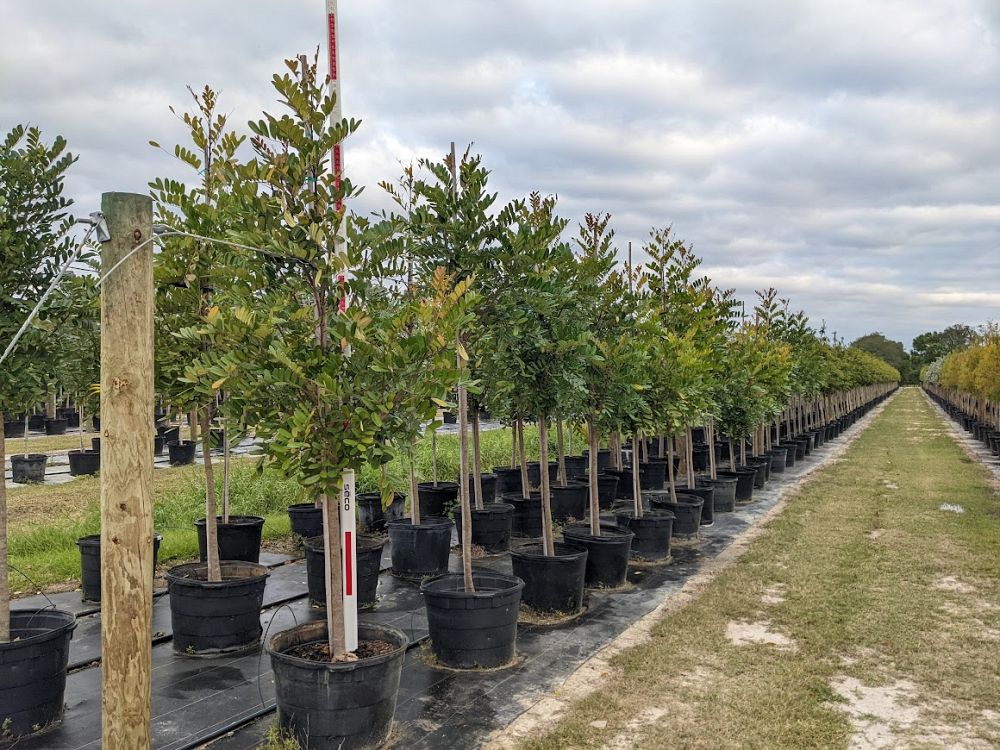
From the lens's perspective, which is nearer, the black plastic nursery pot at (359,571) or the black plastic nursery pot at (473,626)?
the black plastic nursery pot at (473,626)

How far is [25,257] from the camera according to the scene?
175 inches

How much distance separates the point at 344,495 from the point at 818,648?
13.1ft

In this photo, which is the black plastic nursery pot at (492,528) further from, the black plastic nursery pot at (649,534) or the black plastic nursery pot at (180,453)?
the black plastic nursery pot at (180,453)

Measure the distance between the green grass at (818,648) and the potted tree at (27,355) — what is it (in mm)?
2769

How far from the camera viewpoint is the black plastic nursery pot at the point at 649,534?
873 centimetres

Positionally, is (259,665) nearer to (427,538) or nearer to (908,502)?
(427,538)

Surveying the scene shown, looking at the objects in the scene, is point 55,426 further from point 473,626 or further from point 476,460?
point 473,626

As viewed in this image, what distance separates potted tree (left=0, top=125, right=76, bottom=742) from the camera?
4.12 meters

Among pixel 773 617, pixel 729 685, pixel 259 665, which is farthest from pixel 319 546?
pixel 773 617

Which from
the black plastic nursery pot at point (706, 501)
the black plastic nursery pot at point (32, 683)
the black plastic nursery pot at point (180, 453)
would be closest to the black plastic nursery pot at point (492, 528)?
the black plastic nursery pot at point (706, 501)

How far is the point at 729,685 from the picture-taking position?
16.8ft

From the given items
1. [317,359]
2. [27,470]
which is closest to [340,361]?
[317,359]

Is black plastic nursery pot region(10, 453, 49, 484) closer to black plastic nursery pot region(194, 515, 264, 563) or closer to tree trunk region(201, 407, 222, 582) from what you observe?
black plastic nursery pot region(194, 515, 264, 563)

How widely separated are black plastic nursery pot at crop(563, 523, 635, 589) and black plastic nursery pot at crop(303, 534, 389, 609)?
2.00 metres
